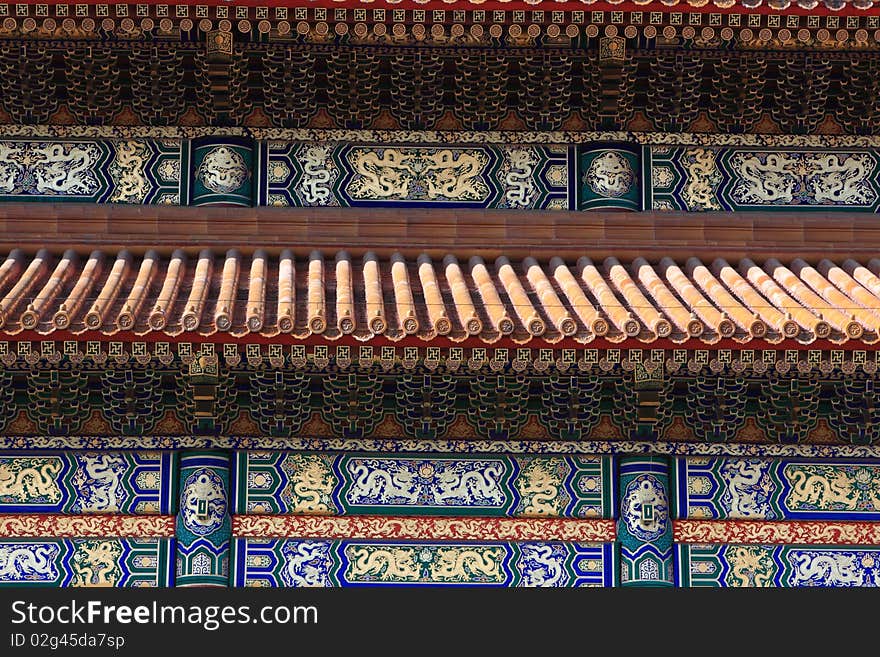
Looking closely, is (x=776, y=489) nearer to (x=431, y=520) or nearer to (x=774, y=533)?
(x=774, y=533)

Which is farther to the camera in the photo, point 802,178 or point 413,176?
point 802,178

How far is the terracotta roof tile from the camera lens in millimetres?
8469

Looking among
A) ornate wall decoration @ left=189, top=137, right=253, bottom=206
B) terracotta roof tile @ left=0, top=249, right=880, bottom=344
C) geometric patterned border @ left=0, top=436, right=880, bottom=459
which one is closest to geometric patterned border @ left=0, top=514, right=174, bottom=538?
geometric patterned border @ left=0, top=436, right=880, bottom=459

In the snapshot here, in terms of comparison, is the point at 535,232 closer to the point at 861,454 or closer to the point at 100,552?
the point at 861,454

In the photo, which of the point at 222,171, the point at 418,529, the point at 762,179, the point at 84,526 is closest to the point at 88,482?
the point at 84,526

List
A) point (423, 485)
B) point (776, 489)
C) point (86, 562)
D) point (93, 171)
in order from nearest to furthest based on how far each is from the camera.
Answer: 1. point (86, 562)
2. point (423, 485)
3. point (776, 489)
4. point (93, 171)

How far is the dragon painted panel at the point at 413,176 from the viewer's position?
11.0 metres

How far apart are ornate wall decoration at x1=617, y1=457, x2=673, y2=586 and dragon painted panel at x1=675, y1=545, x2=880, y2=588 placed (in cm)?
14

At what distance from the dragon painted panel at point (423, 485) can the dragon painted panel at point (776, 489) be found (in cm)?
54

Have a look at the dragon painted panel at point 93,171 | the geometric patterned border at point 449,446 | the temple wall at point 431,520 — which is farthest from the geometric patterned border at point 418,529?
the dragon painted panel at point 93,171

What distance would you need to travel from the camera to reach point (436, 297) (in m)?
9.37

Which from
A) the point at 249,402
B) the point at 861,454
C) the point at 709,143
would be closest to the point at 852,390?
the point at 861,454

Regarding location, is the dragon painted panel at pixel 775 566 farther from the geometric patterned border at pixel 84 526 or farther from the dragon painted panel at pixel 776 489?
the geometric patterned border at pixel 84 526

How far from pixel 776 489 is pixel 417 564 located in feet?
7.60
